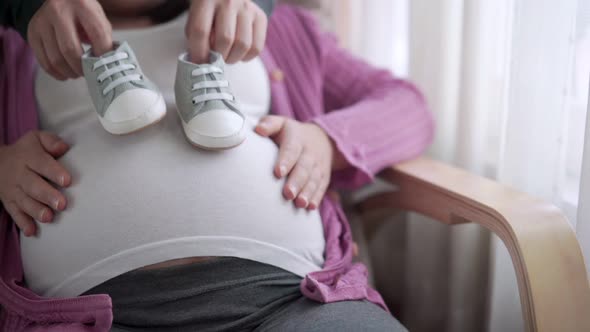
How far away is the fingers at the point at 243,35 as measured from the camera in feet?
2.93

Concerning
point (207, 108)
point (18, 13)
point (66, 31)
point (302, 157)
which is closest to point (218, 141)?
point (207, 108)

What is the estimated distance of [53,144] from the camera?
0.87m

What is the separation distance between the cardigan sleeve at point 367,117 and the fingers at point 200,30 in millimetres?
233

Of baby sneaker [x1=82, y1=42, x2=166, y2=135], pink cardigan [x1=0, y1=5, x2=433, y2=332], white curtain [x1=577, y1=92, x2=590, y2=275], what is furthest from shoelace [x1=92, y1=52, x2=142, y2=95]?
white curtain [x1=577, y1=92, x2=590, y2=275]

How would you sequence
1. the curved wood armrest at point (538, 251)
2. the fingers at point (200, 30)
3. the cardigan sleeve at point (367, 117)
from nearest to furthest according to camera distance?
the curved wood armrest at point (538, 251), the fingers at point (200, 30), the cardigan sleeve at point (367, 117)

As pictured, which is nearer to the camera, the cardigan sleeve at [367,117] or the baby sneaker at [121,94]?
the baby sneaker at [121,94]

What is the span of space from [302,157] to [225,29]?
0.73 ft

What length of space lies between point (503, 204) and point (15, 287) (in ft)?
2.24

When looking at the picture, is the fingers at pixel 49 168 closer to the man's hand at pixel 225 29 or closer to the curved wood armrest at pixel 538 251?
the man's hand at pixel 225 29

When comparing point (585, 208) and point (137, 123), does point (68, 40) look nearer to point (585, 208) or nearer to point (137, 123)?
point (137, 123)

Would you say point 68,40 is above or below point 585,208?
above

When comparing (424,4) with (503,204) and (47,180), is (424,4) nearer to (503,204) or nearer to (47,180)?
(503,204)

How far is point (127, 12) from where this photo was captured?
1.02 m

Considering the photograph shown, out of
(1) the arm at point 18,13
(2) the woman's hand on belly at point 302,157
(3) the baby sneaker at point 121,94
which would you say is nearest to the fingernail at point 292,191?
(2) the woman's hand on belly at point 302,157
